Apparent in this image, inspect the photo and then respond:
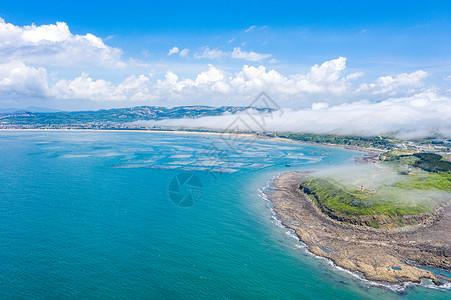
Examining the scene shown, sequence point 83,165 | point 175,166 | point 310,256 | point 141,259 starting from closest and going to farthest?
point 141,259, point 310,256, point 83,165, point 175,166

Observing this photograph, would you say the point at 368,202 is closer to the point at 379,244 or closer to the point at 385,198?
the point at 385,198

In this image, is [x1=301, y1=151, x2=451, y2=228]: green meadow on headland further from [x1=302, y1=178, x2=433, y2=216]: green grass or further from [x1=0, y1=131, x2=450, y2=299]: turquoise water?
[x1=0, y1=131, x2=450, y2=299]: turquoise water

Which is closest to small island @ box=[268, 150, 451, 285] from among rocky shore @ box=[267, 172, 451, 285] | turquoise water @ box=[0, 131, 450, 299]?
rocky shore @ box=[267, 172, 451, 285]

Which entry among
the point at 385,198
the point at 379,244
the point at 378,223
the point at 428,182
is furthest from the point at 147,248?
the point at 428,182

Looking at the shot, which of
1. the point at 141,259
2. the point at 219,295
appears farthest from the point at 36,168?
the point at 219,295

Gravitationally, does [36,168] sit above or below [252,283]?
above

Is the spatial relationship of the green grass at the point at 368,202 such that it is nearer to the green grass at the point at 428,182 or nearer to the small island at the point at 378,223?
the small island at the point at 378,223

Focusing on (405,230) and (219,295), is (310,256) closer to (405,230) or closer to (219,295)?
(219,295)

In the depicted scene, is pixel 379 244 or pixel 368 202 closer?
pixel 379 244
